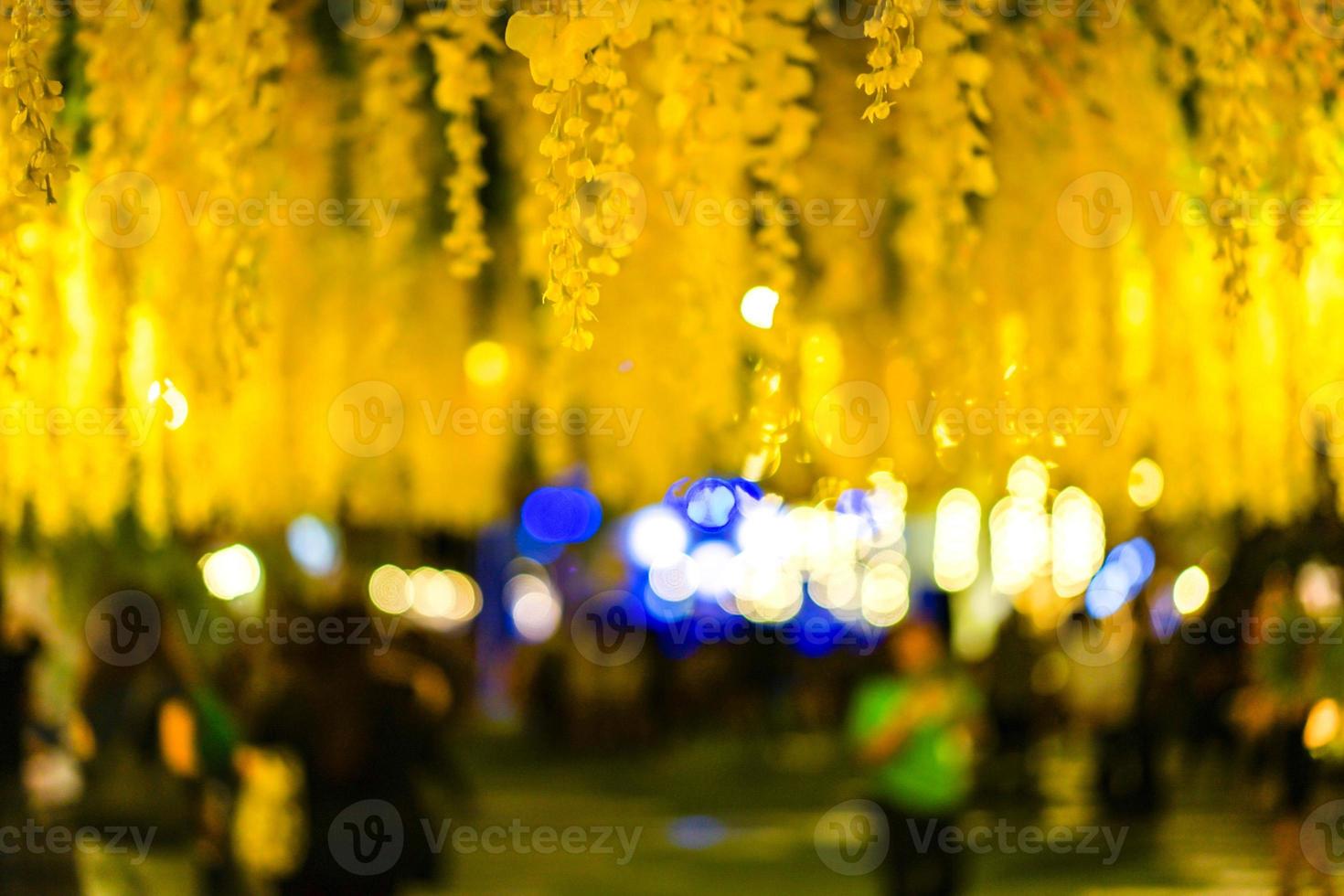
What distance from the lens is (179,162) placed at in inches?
125

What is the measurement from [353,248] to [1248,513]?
3703 millimetres

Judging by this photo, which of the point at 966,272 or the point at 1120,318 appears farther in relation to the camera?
the point at 1120,318

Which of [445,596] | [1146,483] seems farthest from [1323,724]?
[445,596]

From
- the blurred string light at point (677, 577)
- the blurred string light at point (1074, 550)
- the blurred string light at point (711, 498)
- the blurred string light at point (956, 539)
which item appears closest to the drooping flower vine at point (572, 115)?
the blurred string light at point (711, 498)

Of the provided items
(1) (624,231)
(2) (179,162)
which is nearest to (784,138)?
(1) (624,231)

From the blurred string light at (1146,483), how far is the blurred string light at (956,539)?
6.28m

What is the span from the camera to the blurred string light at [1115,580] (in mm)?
9969

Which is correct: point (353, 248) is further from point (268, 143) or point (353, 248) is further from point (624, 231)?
point (624, 231)

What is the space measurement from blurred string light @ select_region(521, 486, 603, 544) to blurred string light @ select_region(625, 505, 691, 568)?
38.1 inches

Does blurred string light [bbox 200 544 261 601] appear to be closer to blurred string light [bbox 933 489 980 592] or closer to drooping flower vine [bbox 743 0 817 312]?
drooping flower vine [bbox 743 0 817 312]

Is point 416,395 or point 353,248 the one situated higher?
point 353,248

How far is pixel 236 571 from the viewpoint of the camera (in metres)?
8.84

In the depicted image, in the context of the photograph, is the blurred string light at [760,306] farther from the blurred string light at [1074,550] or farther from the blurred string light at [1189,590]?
the blurred string light at [1074,550]

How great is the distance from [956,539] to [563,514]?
4866 mm
